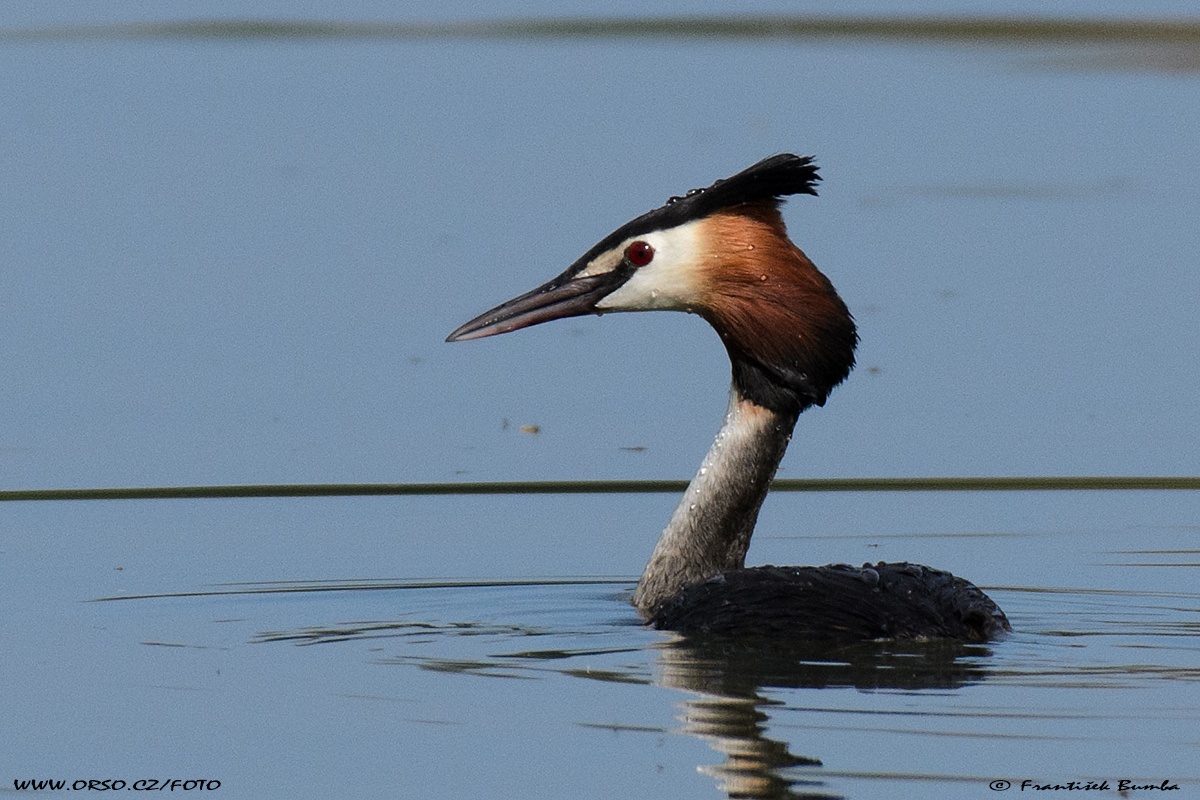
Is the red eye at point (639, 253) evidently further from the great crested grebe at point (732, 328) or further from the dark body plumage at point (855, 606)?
the dark body plumage at point (855, 606)

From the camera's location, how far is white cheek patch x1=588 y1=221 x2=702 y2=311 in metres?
8.25

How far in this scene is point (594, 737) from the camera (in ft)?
20.8

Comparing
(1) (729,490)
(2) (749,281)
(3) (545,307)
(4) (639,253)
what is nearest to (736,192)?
(2) (749,281)

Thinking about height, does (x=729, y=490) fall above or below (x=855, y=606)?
above

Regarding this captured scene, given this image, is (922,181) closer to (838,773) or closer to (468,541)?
(468,541)

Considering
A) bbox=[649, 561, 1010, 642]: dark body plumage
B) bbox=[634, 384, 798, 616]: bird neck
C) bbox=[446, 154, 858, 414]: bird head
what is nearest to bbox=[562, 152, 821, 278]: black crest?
bbox=[446, 154, 858, 414]: bird head

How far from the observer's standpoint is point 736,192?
8156 millimetres

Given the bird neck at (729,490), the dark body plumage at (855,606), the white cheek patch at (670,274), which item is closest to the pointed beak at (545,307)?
the white cheek patch at (670,274)

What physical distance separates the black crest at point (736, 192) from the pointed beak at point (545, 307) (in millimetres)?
98

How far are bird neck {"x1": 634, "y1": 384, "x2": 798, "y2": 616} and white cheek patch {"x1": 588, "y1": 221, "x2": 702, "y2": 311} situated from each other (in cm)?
37

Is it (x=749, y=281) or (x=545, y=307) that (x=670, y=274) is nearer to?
(x=749, y=281)

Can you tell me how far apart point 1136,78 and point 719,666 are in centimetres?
1624

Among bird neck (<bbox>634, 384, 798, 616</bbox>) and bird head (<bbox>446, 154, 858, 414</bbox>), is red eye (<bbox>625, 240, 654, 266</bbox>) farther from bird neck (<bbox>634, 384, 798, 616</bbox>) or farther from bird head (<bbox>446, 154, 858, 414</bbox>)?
bird neck (<bbox>634, 384, 798, 616</bbox>)

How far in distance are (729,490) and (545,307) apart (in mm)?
856
